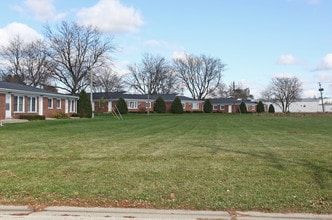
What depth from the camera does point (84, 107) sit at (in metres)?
42.0

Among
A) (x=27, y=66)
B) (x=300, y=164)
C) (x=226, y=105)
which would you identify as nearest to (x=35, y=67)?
(x=27, y=66)

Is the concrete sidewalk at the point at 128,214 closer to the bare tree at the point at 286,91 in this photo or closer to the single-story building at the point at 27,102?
the single-story building at the point at 27,102

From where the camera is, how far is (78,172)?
7.47 meters

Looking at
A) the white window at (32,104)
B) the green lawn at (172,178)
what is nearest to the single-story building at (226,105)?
the white window at (32,104)

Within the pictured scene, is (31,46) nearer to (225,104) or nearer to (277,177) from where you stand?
(225,104)

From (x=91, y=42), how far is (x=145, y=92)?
28.9m

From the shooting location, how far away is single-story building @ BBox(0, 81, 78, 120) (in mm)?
28872

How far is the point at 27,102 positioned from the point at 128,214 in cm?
3011

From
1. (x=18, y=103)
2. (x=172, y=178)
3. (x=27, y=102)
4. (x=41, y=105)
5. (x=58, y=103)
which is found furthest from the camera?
(x=58, y=103)

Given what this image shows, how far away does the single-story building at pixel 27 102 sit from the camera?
28872 mm

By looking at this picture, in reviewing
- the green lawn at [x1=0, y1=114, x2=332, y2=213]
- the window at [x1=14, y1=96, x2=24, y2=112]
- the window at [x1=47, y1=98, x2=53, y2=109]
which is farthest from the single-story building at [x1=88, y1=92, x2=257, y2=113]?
the green lawn at [x1=0, y1=114, x2=332, y2=213]

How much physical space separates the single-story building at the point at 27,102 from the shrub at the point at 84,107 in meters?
1.23

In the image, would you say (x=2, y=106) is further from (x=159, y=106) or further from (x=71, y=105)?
(x=159, y=106)

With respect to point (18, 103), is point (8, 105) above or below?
below
